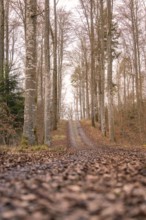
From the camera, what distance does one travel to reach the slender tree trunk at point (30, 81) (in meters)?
13.6

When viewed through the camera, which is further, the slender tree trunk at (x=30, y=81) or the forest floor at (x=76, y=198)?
the slender tree trunk at (x=30, y=81)

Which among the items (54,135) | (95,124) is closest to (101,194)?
(54,135)

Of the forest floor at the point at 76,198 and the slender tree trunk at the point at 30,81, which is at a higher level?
the slender tree trunk at the point at 30,81

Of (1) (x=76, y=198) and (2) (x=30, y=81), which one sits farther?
(2) (x=30, y=81)

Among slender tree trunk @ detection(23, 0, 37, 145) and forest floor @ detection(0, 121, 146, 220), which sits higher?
slender tree trunk @ detection(23, 0, 37, 145)

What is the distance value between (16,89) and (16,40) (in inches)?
914

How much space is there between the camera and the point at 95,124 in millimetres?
35406

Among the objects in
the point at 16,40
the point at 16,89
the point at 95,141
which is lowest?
the point at 95,141

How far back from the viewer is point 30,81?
13898 mm

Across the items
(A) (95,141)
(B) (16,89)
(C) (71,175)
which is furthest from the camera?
(A) (95,141)

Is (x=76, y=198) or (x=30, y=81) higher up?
(x=30, y=81)

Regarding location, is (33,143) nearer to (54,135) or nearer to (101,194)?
(101,194)

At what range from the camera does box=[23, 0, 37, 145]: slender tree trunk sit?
1361cm

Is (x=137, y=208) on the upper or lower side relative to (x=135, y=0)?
lower
